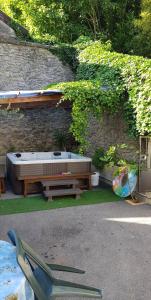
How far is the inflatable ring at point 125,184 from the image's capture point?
8.34m

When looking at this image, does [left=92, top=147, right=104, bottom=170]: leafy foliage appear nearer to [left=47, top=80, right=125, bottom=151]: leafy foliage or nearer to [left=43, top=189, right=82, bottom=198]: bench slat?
[left=47, top=80, right=125, bottom=151]: leafy foliage

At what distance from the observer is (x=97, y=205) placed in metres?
8.23

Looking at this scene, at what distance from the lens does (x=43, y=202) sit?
848 cm

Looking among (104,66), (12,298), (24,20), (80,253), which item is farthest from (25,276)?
(24,20)

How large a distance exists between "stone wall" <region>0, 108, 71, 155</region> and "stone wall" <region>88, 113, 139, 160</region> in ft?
4.93

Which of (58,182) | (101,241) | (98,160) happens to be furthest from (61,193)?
(101,241)

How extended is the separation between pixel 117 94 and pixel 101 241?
17.4 feet

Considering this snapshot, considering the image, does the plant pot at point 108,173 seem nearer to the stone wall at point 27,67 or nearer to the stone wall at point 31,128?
the stone wall at point 31,128

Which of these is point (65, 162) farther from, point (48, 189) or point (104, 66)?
point (104, 66)

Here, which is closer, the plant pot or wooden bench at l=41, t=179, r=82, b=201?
wooden bench at l=41, t=179, r=82, b=201

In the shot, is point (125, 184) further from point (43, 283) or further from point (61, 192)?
point (43, 283)

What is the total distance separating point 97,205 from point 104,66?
5090 millimetres

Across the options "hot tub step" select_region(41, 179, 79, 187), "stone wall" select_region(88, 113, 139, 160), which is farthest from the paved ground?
"stone wall" select_region(88, 113, 139, 160)

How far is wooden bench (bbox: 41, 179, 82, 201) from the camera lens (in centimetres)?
866
